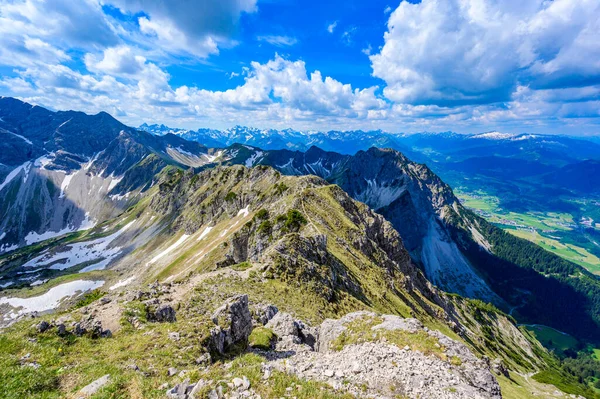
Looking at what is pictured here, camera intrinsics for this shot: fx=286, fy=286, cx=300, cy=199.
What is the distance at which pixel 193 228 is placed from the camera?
503 feet

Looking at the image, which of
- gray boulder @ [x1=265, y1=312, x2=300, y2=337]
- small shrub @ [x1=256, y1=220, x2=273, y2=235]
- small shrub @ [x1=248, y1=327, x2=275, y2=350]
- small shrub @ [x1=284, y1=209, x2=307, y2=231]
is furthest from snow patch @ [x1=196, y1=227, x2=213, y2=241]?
small shrub @ [x1=248, y1=327, x2=275, y2=350]

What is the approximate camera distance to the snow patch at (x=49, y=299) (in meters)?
118

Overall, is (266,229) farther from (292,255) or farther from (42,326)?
(42,326)

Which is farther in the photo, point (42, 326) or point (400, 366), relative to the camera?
point (42, 326)

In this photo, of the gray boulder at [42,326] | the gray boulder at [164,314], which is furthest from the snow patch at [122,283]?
the gray boulder at [42,326]

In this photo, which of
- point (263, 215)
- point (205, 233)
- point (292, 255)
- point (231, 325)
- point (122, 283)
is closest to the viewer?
point (231, 325)

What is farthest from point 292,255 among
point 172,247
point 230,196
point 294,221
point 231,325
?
point 172,247

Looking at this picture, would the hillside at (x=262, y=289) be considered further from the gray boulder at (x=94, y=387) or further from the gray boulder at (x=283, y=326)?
the gray boulder at (x=94, y=387)

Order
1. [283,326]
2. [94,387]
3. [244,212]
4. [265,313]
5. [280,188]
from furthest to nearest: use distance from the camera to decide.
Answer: [244,212] < [280,188] < [265,313] < [283,326] < [94,387]

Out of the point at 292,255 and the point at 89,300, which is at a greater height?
the point at 292,255

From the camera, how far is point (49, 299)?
124125 mm

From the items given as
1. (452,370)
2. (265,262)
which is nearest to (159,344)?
(452,370)

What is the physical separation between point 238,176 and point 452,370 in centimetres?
16378

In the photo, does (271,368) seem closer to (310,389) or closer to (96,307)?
(310,389)
